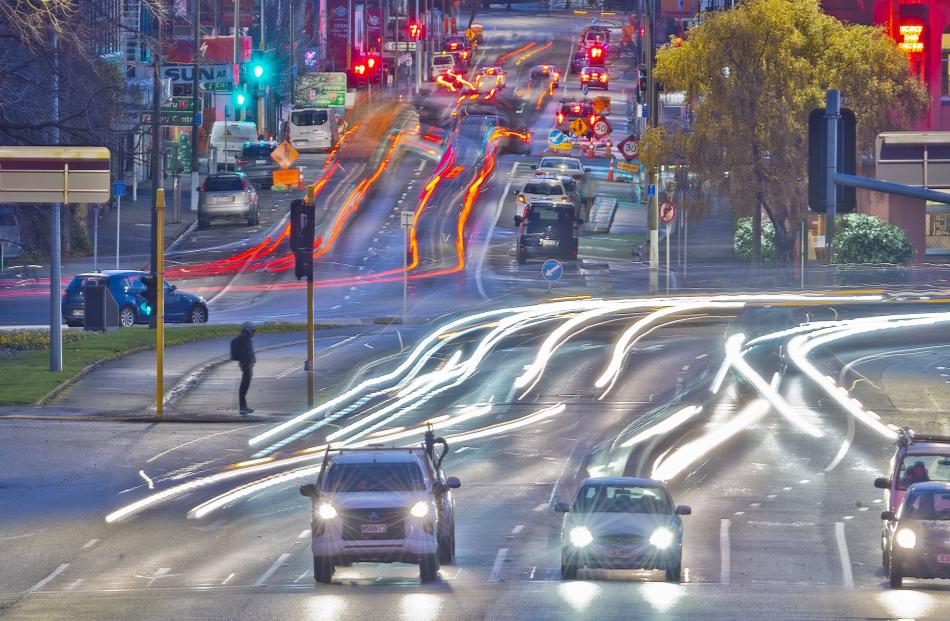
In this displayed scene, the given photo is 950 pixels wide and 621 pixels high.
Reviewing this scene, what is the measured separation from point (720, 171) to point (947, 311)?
11371mm

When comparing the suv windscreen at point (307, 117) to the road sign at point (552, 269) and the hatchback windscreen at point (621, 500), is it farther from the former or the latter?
the hatchback windscreen at point (621, 500)

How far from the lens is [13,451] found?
1204 inches

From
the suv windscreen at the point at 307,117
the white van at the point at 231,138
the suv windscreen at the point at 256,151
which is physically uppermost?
the suv windscreen at the point at 307,117

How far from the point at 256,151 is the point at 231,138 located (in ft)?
30.4

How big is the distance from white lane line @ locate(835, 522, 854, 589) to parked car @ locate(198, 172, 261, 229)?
49480mm

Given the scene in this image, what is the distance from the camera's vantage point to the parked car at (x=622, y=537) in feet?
67.8

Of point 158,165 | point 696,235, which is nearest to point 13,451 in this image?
point 158,165

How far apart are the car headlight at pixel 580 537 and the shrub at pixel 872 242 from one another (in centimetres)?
4269

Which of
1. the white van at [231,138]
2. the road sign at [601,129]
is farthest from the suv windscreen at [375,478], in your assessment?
the road sign at [601,129]

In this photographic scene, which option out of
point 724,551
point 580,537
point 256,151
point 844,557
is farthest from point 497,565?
point 256,151

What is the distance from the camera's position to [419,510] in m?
20.1

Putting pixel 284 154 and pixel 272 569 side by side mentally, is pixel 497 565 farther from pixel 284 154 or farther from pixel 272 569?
pixel 284 154

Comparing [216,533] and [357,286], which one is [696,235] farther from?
[216,533]

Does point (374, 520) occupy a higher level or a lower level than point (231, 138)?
lower
